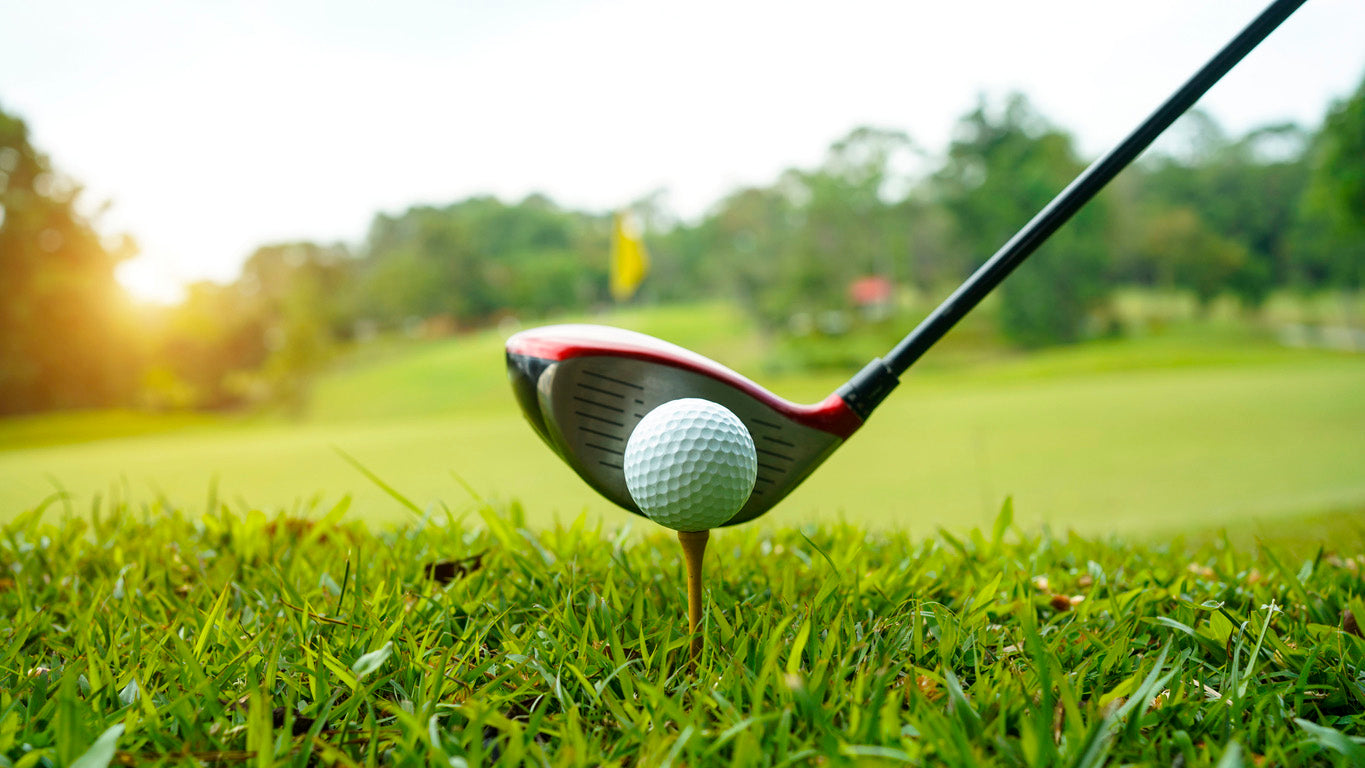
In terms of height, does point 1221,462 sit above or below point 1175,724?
below

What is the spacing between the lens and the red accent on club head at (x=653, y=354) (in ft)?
3.31

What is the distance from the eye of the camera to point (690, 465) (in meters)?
0.91

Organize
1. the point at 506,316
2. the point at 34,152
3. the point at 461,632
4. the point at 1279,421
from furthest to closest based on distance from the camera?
the point at 506,316, the point at 34,152, the point at 1279,421, the point at 461,632

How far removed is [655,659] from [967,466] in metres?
3.83

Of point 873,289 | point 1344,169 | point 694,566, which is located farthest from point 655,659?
point 873,289

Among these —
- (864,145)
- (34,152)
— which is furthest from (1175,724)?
(864,145)

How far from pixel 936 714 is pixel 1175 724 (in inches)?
12.6

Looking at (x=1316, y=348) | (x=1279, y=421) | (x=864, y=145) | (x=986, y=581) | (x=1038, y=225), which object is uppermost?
(x=864, y=145)

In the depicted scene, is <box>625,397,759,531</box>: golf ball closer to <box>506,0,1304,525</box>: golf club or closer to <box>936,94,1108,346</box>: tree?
<box>506,0,1304,525</box>: golf club

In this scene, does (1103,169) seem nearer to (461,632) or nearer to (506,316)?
(461,632)

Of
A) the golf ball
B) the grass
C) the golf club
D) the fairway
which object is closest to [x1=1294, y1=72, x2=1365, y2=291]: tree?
the fairway

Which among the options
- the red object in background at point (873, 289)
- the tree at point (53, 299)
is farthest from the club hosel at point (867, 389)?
the red object in background at point (873, 289)

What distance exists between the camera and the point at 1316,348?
17.6 meters

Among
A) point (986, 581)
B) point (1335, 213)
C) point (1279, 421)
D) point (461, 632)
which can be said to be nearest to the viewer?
point (461, 632)
